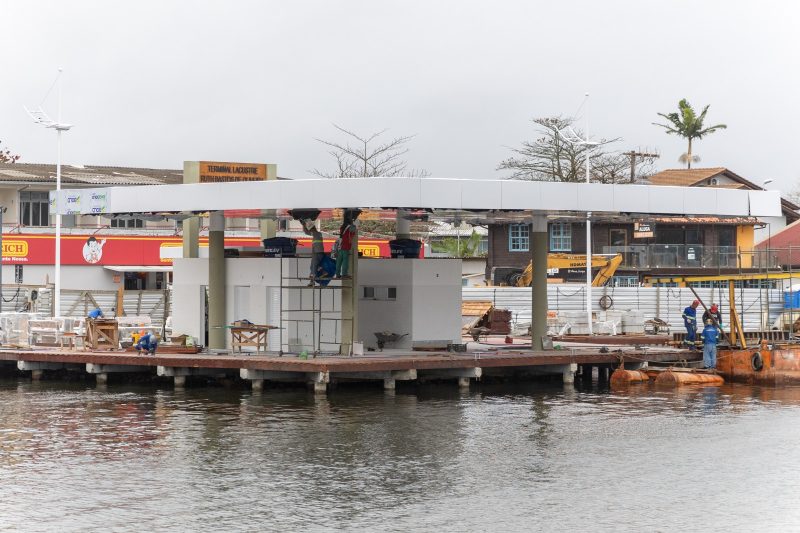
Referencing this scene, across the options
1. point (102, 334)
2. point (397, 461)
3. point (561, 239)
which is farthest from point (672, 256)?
point (397, 461)

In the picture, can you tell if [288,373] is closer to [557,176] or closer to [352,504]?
[352,504]

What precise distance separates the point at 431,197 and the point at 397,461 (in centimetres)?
1047

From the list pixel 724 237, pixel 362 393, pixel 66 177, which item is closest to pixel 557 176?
pixel 724 237

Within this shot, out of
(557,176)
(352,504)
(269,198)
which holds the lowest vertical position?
(352,504)

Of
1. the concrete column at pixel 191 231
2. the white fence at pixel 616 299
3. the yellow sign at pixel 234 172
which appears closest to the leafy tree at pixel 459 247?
the white fence at pixel 616 299

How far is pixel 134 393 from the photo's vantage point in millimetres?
35438

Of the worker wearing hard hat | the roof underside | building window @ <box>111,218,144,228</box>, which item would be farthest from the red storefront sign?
the worker wearing hard hat

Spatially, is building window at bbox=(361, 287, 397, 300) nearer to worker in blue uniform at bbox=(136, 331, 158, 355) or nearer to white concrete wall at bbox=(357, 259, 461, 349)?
white concrete wall at bbox=(357, 259, 461, 349)

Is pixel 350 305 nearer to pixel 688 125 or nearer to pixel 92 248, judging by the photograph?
pixel 92 248

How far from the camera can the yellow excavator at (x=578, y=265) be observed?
195 feet

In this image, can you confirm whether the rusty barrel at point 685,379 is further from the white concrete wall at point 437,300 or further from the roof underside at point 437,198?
the white concrete wall at point 437,300

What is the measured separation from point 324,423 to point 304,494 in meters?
7.68

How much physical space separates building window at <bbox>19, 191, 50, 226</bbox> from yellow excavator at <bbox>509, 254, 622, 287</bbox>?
905 inches

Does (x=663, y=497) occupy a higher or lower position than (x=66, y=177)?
lower
